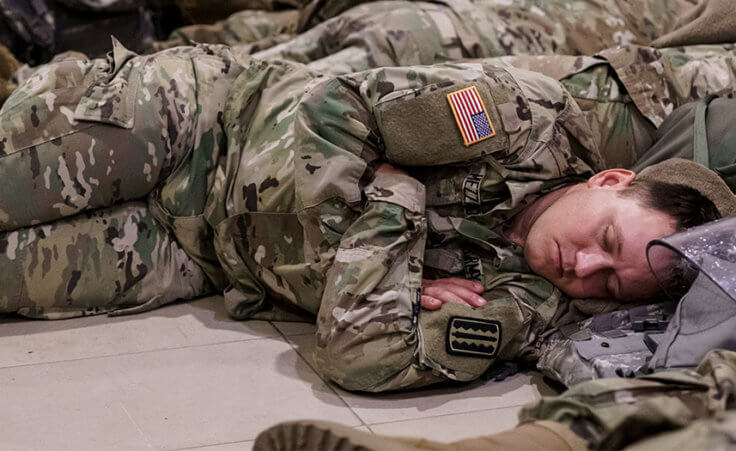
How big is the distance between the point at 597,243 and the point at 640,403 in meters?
0.63

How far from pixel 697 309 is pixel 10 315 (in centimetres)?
155

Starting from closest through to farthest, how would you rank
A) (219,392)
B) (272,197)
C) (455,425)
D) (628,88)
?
(455,425)
(219,392)
(272,197)
(628,88)

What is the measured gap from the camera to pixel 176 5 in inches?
154

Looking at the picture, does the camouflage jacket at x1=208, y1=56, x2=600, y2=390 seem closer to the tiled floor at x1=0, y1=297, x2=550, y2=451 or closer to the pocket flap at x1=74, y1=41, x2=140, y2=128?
the tiled floor at x1=0, y1=297, x2=550, y2=451

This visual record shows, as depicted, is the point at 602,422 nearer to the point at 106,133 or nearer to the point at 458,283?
the point at 458,283

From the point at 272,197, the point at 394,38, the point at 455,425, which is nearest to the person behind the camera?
the point at 455,425

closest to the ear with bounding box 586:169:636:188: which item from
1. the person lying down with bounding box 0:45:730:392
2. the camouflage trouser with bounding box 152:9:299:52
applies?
the person lying down with bounding box 0:45:730:392

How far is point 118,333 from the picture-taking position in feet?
6.41

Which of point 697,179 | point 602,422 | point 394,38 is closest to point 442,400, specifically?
point 602,422

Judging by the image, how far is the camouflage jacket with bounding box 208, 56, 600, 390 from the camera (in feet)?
5.54

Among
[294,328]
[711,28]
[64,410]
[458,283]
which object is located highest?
[711,28]

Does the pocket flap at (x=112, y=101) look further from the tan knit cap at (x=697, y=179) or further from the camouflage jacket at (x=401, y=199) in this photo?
the tan knit cap at (x=697, y=179)

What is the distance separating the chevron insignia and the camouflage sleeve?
3.0 inches

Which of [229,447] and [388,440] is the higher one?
[388,440]
